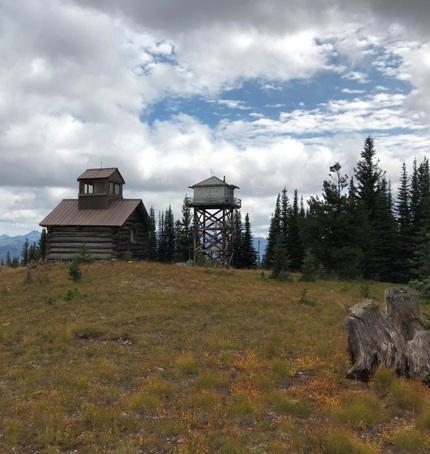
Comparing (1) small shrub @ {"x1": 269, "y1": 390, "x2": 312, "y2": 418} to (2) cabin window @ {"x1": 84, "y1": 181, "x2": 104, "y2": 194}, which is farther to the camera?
(2) cabin window @ {"x1": 84, "y1": 181, "x2": 104, "y2": 194}

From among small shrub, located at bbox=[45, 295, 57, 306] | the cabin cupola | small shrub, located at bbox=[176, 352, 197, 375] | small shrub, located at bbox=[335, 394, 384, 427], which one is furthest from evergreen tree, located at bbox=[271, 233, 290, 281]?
small shrub, located at bbox=[335, 394, 384, 427]

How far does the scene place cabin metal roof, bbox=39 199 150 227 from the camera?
3319 cm

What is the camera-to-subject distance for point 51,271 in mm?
29094

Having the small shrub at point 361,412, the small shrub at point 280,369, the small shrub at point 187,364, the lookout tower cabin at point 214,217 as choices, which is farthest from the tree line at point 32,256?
the small shrub at point 361,412

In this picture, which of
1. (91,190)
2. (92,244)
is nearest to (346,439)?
(92,244)

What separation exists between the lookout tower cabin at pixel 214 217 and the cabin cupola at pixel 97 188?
10021 millimetres

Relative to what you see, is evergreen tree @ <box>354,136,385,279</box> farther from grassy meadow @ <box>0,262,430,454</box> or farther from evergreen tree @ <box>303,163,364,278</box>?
grassy meadow @ <box>0,262,430,454</box>

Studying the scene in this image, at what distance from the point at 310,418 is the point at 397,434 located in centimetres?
167

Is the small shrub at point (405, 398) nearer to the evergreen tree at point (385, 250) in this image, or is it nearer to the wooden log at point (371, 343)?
the wooden log at point (371, 343)

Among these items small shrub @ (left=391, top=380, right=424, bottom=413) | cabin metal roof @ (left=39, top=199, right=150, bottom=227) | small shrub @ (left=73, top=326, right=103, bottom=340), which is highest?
cabin metal roof @ (left=39, top=199, right=150, bottom=227)

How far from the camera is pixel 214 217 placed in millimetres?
44594

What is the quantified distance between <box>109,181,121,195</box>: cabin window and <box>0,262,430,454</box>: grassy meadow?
55.0 feet

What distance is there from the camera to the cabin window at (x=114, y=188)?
3552 centimetres

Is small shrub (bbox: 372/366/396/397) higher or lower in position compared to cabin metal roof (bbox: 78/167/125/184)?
lower
